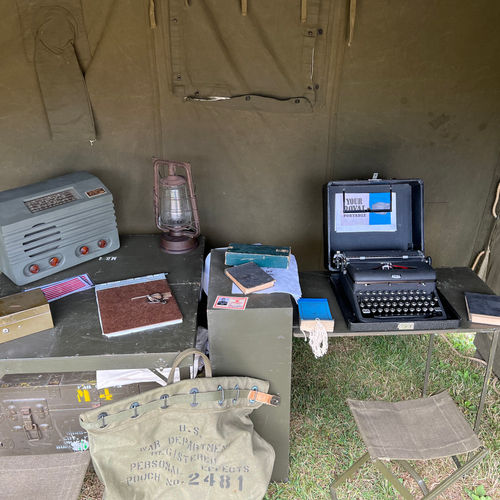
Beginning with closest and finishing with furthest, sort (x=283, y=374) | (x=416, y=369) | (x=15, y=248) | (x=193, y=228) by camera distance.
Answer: (x=283, y=374), (x=15, y=248), (x=193, y=228), (x=416, y=369)

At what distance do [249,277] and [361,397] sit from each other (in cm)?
126

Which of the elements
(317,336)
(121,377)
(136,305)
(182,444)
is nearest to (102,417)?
(182,444)

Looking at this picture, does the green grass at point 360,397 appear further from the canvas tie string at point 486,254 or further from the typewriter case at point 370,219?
the typewriter case at point 370,219

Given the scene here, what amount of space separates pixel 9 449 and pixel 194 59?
7.43ft

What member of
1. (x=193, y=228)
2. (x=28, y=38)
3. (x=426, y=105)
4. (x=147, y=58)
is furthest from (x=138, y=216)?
(x=426, y=105)

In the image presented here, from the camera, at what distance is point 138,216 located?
3258mm

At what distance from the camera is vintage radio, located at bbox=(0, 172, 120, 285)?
2.35 m

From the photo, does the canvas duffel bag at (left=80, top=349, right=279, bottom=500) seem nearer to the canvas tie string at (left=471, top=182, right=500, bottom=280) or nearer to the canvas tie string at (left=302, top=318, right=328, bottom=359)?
the canvas tie string at (left=302, top=318, right=328, bottom=359)

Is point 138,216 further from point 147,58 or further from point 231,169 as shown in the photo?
point 147,58

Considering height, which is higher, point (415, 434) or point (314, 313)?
point (314, 313)

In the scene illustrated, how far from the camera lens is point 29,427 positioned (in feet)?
7.54

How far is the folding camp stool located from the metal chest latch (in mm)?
1432

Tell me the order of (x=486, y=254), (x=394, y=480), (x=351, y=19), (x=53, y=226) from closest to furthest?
(x=394, y=480), (x=53, y=226), (x=351, y=19), (x=486, y=254)

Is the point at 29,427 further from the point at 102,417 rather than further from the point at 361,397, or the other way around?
the point at 361,397
